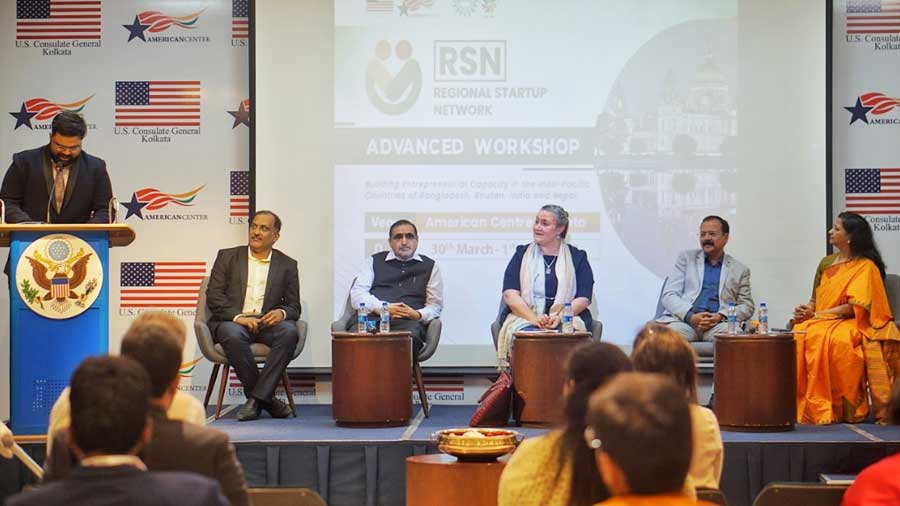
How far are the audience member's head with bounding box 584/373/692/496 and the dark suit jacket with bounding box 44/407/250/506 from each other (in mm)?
916

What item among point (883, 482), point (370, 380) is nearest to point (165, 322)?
point (883, 482)

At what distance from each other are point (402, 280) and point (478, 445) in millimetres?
2565

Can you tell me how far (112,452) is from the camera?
176 centimetres

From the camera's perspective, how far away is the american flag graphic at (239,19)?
7.25 m

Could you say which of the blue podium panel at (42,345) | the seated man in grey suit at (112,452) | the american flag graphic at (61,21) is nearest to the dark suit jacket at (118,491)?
the seated man in grey suit at (112,452)

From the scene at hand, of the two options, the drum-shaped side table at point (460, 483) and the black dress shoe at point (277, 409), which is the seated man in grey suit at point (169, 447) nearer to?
the drum-shaped side table at point (460, 483)

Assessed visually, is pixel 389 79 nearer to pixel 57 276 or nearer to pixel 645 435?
pixel 57 276

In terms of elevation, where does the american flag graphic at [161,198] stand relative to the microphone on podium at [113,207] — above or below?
above

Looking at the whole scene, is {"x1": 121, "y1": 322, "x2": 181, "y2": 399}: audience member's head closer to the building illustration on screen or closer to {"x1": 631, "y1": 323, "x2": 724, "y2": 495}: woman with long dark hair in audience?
{"x1": 631, "y1": 323, "x2": 724, "y2": 495}: woman with long dark hair in audience

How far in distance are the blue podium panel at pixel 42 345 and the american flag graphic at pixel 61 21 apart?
2.95m

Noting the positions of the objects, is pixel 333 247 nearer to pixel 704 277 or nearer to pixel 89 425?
pixel 704 277

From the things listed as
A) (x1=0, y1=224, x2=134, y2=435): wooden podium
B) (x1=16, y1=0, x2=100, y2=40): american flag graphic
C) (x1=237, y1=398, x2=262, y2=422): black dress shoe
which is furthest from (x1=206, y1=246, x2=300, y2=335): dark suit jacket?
(x1=16, y1=0, x2=100, y2=40): american flag graphic

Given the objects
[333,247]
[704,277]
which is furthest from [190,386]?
[704,277]

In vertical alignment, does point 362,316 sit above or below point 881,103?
below
